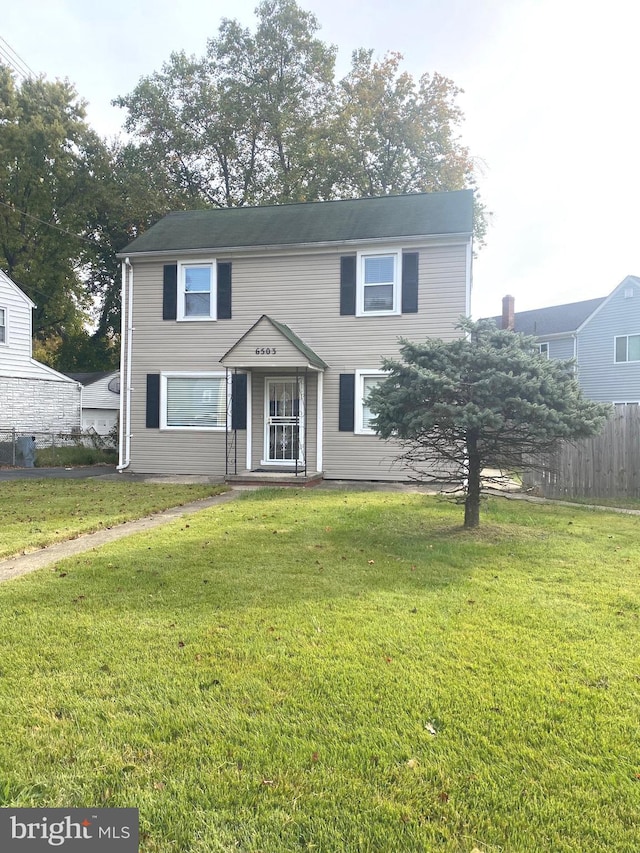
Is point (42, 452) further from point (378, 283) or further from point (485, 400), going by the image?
point (485, 400)

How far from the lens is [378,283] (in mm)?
13594

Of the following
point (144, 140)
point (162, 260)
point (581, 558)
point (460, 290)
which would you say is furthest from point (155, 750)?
point (144, 140)

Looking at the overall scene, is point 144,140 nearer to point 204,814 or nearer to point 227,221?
point 227,221

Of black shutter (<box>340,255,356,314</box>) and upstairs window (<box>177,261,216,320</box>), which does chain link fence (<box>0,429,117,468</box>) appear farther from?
black shutter (<box>340,255,356,314</box>)

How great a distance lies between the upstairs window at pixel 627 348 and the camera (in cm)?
2419

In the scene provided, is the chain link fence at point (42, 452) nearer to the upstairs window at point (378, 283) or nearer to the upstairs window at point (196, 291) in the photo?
the upstairs window at point (196, 291)

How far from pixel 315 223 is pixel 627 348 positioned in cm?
1726

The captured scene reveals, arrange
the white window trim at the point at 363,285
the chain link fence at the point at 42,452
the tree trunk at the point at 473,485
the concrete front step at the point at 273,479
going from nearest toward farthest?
1. the tree trunk at the point at 473,485
2. the concrete front step at the point at 273,479
3. the white window trim at the point at 363,285
4. the chain link fence at the point at 42,452

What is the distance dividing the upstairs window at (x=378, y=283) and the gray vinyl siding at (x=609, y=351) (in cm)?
1585

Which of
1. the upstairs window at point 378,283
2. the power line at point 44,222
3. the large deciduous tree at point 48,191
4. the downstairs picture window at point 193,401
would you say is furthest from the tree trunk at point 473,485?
the power line at point 44,222

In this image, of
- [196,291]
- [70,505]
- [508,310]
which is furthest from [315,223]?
Answer: [508,310]

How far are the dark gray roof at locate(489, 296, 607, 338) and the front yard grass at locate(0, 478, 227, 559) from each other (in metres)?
20.9

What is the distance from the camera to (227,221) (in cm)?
1577

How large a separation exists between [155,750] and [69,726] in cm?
50
